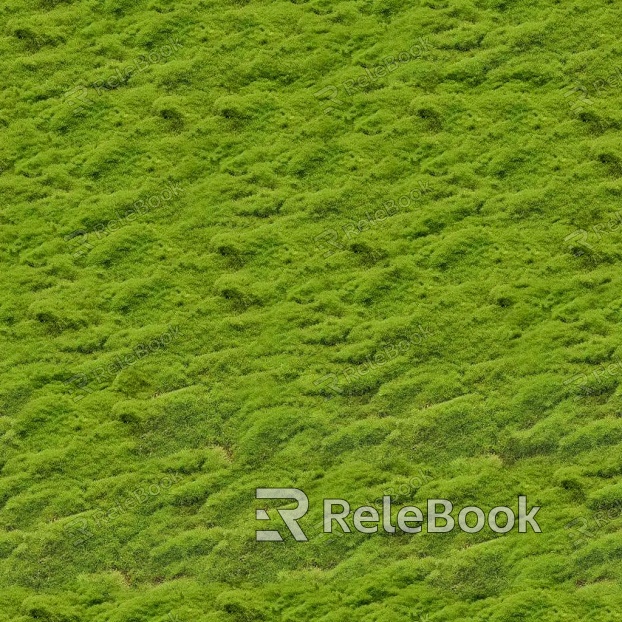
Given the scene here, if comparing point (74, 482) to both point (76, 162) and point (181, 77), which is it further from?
point (181, 77)

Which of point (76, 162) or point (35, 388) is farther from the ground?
point (76, 162)

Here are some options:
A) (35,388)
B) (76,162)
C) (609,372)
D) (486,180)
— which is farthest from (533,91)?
(35,388)

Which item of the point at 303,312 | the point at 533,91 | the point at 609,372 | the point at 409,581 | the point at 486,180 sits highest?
the point at 533,91

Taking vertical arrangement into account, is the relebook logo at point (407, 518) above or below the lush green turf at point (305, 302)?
below

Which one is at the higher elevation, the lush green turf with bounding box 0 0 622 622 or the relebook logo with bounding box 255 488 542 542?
the lush green turf with bounding box 0 0 622 622
